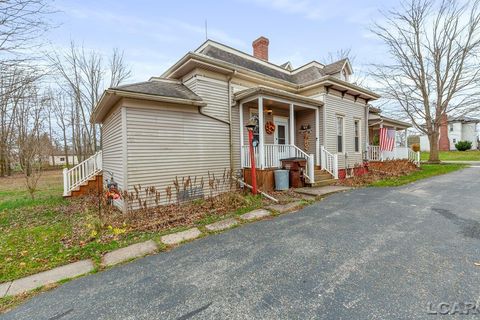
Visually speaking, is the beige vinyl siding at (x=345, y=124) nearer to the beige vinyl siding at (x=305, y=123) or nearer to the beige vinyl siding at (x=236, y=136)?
the beige vinyl siding at (x=305, y=123)

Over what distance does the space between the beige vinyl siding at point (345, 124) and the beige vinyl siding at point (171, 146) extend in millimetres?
5540

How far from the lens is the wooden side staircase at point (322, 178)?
890 cm

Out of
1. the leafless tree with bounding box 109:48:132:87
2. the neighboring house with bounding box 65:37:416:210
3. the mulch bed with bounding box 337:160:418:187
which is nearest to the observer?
the neighboring house with bounding box 65:37:416:210

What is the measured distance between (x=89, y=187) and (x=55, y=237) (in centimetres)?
540

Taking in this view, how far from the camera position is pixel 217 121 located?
27.1ft

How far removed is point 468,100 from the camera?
16.5 m

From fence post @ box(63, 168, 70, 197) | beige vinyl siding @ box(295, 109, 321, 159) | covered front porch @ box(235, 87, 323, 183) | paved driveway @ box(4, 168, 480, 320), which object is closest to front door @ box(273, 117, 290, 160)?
covered front porch @ box(235, 87, 323, 183)

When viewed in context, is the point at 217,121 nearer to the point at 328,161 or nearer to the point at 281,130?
the point at 281,130

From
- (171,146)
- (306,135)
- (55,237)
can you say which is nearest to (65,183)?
(55,237)

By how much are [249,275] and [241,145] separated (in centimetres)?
635

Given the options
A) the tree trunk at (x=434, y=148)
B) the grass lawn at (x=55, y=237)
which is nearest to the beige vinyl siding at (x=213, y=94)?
the grass lawn at (x=55, y=237)

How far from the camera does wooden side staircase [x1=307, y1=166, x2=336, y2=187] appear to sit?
8898 mm

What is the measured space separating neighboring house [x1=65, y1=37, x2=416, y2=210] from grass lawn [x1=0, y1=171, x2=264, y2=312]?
5.27 ft

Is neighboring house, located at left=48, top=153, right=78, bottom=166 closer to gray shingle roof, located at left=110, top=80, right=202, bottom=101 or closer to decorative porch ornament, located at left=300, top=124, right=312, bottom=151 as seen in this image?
gray shingle roof, located at left=110, top=80, right=202, bottom=101
